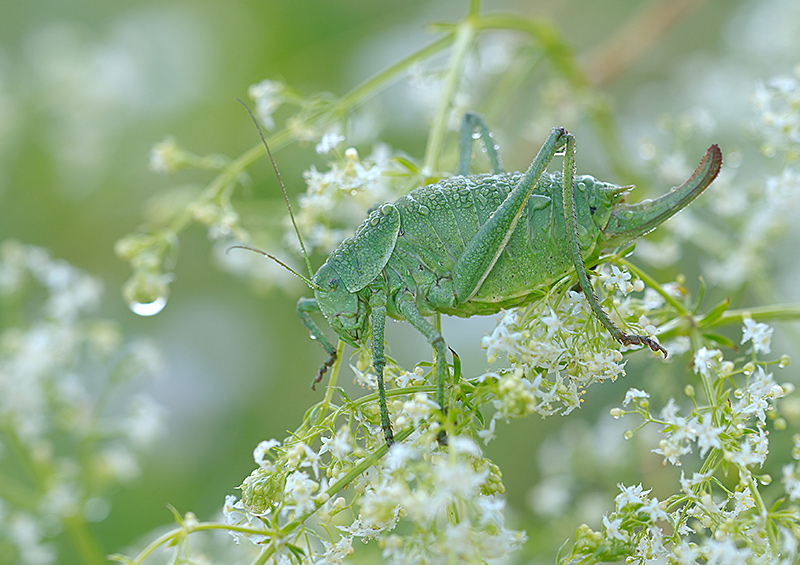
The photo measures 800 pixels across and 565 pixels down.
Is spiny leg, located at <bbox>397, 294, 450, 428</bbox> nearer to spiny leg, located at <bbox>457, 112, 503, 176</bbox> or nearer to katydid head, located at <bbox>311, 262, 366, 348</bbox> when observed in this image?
katydid head, located at <bbox>311, 262, 366, 348</bbox>

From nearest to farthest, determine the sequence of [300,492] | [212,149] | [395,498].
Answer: [395,498] → [300,492] → [212,149]

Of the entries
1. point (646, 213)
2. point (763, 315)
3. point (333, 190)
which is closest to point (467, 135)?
point (333, 190)

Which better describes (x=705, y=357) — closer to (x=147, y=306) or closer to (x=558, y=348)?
(x=558, y=348)

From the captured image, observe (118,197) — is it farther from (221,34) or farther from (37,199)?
(221,34)

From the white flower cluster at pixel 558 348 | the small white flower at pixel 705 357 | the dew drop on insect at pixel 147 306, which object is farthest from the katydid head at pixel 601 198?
the dew drop on insect at pixel 147 306

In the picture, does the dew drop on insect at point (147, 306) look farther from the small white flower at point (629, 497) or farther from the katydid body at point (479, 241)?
the small white flower at point (629, 497)
